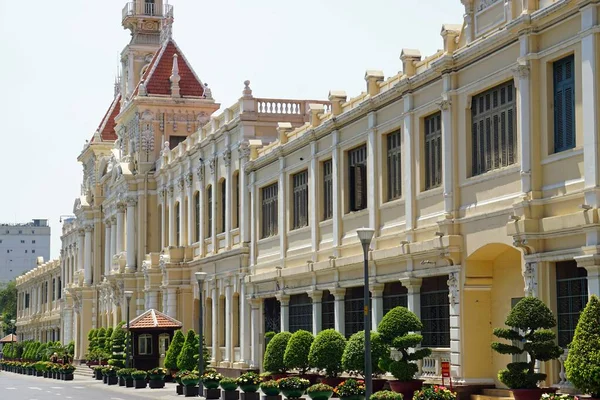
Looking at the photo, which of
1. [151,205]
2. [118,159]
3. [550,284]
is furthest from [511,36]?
[118,159]

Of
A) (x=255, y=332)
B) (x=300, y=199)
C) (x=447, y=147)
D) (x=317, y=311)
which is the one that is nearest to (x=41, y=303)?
(x=255, y=332)

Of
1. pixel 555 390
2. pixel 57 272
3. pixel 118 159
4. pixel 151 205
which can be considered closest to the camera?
pixel 555 390

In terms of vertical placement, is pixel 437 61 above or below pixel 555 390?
above

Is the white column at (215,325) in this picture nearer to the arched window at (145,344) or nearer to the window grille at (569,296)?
the arched window at (145,344)

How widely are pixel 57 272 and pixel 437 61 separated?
85659 mm

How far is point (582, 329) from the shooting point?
74.9 ft

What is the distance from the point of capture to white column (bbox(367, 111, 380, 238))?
124 feet

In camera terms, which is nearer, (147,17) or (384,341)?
(384,341)

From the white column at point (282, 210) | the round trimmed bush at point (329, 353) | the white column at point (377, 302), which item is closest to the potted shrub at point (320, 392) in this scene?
the round trimmed bush at point (329, 353)

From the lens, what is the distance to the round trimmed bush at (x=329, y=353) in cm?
3672

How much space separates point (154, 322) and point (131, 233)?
506 inches

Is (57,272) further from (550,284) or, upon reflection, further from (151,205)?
Answer: (550,284)

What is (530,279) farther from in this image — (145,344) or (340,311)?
(145,344)

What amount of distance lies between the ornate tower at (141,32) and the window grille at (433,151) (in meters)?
47.3
